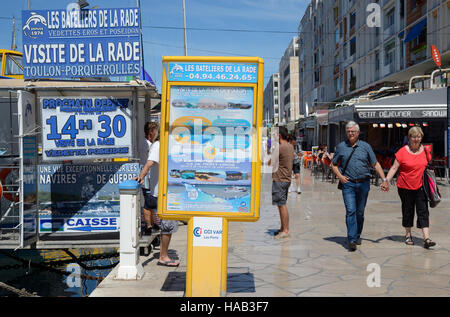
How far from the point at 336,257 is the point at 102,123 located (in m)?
3.71

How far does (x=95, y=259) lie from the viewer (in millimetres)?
8188

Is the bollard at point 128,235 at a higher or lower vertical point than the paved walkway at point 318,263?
higher

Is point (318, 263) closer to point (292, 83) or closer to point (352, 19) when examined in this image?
point (352, 19)

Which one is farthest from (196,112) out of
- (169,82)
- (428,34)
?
(428,34)

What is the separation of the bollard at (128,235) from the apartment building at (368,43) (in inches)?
917

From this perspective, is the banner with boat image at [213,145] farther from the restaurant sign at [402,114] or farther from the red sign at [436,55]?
the red sign at [436,55]

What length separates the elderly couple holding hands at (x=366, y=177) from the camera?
23.4ft

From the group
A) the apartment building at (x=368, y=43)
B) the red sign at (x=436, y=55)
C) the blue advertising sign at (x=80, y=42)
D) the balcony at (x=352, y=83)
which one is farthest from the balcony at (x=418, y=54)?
the blue advertising sign at (x=80, y=42)

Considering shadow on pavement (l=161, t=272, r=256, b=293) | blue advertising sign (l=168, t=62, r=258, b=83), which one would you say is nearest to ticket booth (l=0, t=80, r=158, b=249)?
shadow on pavement (l=161, t=272, r=256, b=293)

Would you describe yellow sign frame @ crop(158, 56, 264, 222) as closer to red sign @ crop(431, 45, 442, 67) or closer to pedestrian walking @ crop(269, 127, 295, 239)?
pedestrian walking @ crop(269, 127, 295, 239)

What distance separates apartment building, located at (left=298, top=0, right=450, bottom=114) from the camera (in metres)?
27.3

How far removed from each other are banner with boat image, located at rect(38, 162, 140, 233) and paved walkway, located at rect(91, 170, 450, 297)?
94 centimetres

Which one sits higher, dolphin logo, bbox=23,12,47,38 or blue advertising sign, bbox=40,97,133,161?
dolphin logo, bbox=23,12,47,38
